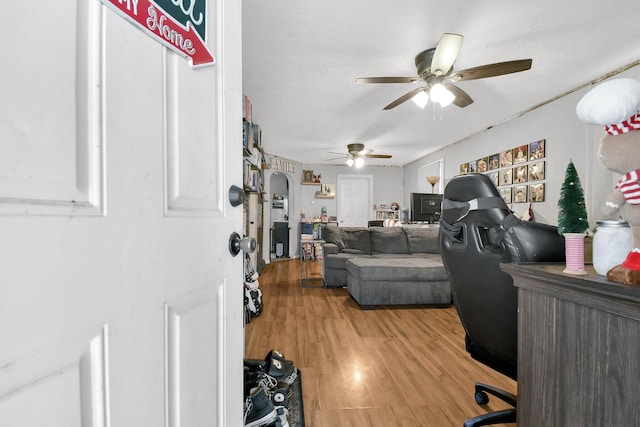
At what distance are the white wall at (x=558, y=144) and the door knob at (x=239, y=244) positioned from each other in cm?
361

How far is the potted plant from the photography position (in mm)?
746

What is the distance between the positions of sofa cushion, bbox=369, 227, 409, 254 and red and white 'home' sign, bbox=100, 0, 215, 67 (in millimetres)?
4321

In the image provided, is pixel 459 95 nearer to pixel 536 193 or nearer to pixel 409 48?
pixel 409 48

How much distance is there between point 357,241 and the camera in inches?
189


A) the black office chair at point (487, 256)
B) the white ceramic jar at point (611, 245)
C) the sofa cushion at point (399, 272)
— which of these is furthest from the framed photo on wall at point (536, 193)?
the white ceramic jar at point (611, 245)

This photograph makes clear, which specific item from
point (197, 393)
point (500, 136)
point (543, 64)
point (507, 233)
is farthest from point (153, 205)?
point (500, 136)

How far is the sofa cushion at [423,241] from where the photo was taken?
4.76 meters

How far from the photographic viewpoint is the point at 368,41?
2480 mm

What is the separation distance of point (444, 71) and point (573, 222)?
6.67 ft

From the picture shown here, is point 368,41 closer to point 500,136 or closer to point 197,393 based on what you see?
point 197,393

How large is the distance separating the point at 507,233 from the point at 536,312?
42 cm

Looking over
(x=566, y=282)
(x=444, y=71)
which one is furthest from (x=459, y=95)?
(x=566, y=282)

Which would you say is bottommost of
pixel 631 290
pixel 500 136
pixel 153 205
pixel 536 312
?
pixel 536 312

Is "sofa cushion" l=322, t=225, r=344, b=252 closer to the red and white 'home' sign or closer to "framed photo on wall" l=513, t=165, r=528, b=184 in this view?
"framed photo on wall" l=513, t=165, r=528, b=184
